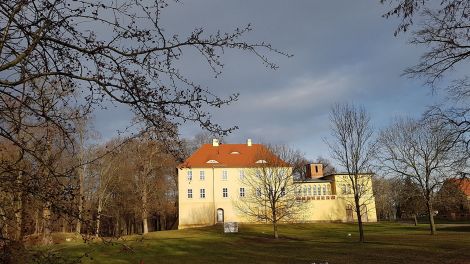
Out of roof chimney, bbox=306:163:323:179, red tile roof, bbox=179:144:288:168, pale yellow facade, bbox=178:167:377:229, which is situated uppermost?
red tile roof, bbox=179:144:288:168

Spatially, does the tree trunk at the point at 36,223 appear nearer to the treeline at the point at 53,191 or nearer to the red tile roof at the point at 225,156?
the treeline at the point at 53,191

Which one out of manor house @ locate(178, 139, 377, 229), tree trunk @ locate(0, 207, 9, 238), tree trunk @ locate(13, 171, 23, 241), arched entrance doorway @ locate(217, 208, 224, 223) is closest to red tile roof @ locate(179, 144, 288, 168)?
manor house @ locate(178, 139, 377, 229)

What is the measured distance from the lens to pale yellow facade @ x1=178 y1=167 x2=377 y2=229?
2261 inches

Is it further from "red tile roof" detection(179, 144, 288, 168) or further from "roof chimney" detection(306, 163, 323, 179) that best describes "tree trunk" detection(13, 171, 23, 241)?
"roof chimney" detection(306, 163, 323, 179)

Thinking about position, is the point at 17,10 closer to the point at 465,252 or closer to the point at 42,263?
the point at 42,263

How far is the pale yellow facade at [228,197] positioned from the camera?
5744 centimetres

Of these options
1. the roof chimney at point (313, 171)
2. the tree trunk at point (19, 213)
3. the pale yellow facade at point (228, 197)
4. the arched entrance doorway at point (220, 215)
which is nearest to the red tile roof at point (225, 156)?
the pale yellow facade at point (228, 197)

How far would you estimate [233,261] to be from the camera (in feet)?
79.8

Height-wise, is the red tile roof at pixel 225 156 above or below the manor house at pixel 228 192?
above

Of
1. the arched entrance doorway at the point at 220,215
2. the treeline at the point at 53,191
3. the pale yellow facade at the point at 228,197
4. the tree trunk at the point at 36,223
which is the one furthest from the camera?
the arched entrance doorway at the point at 220,215

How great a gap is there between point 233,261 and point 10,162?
21.1 metres

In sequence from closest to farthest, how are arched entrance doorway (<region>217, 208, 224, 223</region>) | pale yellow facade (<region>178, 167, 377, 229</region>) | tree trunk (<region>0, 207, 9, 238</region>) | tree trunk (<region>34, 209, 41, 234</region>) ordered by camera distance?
tree trunk (<region>0, 207, 9, 238</region>), tree trunk (<region>34, 209, 41, 234</region>), pale yellow facade (<region>178, 167, 377, 229</region>), arched entrance doorway (<region>217, 208, 224, 223</region>)

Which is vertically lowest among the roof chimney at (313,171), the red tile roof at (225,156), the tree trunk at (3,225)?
the tree trunk at (3,225)

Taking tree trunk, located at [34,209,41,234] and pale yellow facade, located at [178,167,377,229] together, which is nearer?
tree trunk, located at [34,209,41,234]
